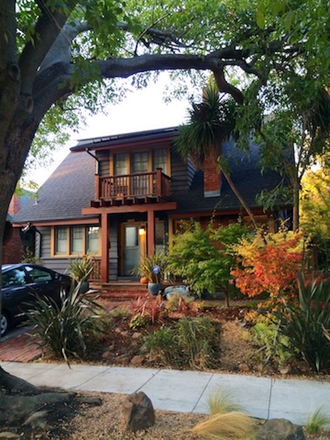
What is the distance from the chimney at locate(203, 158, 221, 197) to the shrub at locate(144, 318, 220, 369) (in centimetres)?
754

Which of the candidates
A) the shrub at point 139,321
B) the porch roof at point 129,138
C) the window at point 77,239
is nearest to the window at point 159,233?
the porch roof at point 129,138

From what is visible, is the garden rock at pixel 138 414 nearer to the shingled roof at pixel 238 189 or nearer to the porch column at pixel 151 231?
the shingled roof at pixel 238 189

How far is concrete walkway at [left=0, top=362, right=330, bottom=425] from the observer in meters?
3.77

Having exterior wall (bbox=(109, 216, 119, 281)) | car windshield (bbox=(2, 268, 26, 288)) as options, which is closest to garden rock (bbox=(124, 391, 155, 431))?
car windshield (bbox=(2, 268, 26, 288))

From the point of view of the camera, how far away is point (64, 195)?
1666 centimetres

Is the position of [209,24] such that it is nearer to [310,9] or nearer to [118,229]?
[310,9]

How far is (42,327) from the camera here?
606 centimetres

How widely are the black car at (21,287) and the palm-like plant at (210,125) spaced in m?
5.45

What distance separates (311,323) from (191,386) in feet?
6.40

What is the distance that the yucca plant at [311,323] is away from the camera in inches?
191

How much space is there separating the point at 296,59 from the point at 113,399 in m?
8.55

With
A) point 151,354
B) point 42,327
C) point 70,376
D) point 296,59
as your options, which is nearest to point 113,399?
point 70,376

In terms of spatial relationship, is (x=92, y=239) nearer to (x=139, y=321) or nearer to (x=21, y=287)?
(x=21, y=287)

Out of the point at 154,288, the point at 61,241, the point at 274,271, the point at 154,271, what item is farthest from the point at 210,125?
the point at 61,241
